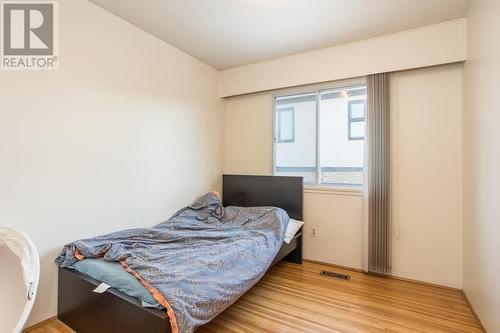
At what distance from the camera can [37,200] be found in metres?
1.92

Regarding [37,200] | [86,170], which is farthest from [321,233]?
[37,200]

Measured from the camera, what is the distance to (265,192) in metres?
3.43

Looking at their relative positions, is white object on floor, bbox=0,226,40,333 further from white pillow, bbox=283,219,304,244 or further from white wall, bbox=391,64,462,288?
white wall, bbox=391,64,462,288

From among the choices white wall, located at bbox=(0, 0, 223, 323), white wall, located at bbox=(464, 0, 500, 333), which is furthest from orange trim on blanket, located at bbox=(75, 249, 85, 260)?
white wall, located at bbox=(464, 0, 500, 333)

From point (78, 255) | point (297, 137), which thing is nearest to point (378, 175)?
point (297, 137)

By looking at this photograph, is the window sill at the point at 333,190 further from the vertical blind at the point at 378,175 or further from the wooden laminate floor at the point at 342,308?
the wooden laminate floor at the point at 342,308

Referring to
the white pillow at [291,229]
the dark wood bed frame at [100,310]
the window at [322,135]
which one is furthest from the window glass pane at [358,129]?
the dark wood bed frame at [100,310]

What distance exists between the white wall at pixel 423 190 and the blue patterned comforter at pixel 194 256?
32.8 inches

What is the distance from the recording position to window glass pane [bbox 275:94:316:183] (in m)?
3.35

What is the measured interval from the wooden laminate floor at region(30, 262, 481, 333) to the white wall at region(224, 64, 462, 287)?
29 cm

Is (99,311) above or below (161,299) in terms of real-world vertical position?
below

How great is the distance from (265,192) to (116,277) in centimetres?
210

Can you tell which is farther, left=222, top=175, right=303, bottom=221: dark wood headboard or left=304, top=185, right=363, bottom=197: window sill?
left=222, top=175, right=303, bottom=221: dark wood headboard

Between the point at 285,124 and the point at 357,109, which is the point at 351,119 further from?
the point at 285,124
